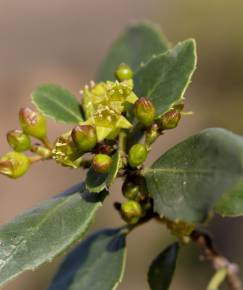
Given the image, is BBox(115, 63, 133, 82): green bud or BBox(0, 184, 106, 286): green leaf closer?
BBox(0, 184, 106, 286): green leaf

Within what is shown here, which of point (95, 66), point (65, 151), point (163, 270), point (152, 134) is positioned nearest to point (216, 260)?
point (163, 270)

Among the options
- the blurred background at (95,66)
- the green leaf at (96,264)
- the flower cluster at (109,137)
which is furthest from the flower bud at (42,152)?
the blurred background at (95,66)

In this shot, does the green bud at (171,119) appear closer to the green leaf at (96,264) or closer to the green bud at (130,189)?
the green bud at (130,189)

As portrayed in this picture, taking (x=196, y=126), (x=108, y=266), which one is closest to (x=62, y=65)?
(x=196, y=126)

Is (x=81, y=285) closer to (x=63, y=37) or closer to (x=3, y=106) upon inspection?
(x=3, y=106)

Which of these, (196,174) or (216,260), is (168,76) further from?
(216,260)

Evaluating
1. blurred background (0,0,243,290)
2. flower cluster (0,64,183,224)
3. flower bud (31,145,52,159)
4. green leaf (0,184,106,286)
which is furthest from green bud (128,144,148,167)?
blurred background (0,0,243,290)

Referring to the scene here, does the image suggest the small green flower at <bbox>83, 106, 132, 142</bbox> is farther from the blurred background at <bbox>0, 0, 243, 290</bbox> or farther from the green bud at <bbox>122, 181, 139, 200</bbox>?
the blurred background at <bbox>0, 0, 243, 290</bbox>
